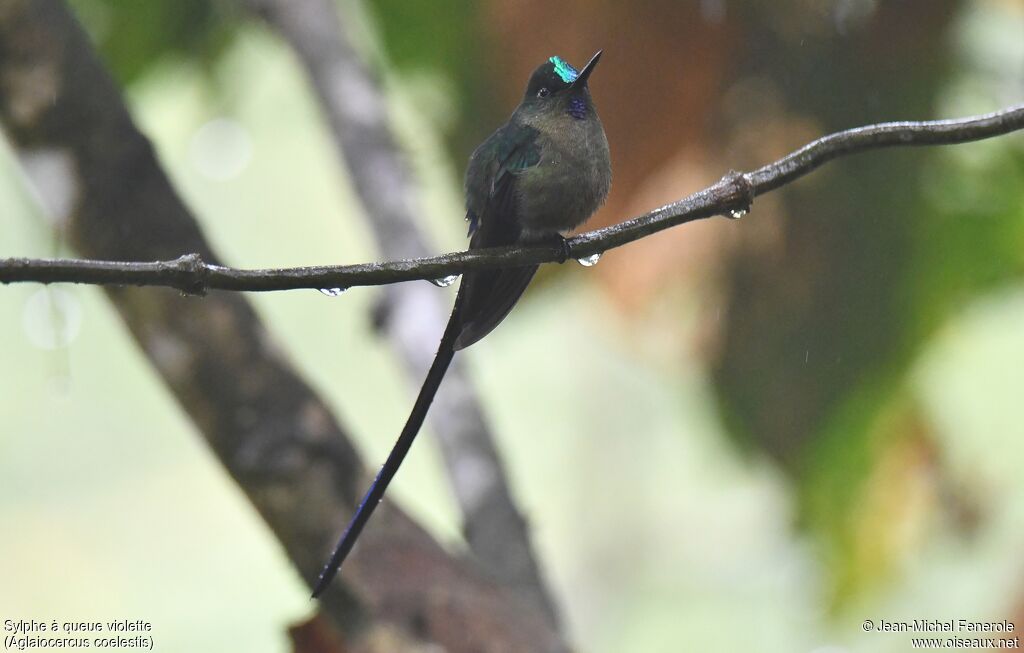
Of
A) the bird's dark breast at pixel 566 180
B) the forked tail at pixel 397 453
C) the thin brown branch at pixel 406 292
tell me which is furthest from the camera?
the thin brown branch at pixel 406 292

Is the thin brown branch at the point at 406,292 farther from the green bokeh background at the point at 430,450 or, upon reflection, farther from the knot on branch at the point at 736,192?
the knot on branch at the point at 736,192

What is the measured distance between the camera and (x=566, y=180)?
74.9 inches

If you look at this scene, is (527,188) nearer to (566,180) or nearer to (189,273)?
(566,180)

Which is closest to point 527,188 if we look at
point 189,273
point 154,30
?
point 189,273

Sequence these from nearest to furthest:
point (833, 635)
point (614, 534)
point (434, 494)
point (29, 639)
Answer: point (29, 639) < point (833, 635) < point (614, 534) < point (434, 494)

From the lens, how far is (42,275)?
49.7 inches

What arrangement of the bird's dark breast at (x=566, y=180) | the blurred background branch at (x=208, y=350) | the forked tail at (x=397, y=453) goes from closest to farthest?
the forked tail at (x=397, y=453)
the bird's dark breast at (x=566, y=180)
the blurred background branch at (x=208, y=350)

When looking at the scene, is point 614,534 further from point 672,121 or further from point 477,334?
point 477,334

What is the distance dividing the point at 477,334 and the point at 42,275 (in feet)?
2.60

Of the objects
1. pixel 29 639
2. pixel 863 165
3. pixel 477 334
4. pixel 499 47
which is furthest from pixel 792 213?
pixel 29 639

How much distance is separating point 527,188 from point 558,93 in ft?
0.73

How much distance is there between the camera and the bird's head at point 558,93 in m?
1.98

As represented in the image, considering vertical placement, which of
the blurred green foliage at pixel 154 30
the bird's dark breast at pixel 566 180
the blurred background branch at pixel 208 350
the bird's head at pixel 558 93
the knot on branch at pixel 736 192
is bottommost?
the blurred background branch at pixel 208 350

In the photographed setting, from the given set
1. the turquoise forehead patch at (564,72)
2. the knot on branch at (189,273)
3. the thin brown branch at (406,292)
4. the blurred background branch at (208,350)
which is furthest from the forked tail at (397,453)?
the thin brown branch at (406,292)
